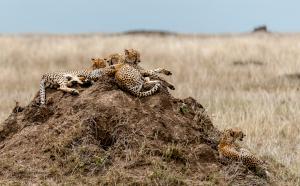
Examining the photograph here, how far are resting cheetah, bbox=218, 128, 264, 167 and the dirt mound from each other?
11 cm

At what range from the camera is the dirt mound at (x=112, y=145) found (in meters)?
6.35

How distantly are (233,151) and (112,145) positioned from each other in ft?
3.86

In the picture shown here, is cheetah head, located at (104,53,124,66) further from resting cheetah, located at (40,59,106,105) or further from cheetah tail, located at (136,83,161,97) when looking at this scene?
cheetah tail, located at (136,83,161,97)

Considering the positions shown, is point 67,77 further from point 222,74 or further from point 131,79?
point 222,74

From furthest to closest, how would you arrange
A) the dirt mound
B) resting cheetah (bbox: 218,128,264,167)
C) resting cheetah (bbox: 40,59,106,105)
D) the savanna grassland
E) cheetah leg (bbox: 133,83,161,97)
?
the savanna grassland, resting cheetah (bbox: 40,59,106,105), cheetah leg (bbox: 133,83,161,97), resting cheetah (bbox: 218,128,264,167), the dirt mound

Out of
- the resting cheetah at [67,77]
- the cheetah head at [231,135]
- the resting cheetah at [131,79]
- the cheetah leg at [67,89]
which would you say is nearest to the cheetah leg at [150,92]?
the resting cheetah at [131,79]

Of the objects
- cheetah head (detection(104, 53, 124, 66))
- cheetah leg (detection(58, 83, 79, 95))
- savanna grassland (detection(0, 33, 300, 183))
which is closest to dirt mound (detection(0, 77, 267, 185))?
cheetah leg (detection(58, 83, 79, 95))

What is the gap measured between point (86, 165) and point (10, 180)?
68cm

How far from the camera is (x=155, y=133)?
6754mm

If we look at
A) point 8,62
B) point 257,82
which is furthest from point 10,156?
point 8,62

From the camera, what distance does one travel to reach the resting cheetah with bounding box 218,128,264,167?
22.6ft

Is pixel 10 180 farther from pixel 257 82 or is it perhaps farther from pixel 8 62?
pixel 8 62

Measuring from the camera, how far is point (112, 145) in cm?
668

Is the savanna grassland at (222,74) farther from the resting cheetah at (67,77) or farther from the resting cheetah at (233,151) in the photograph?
the resting cheetah at (67,77)
